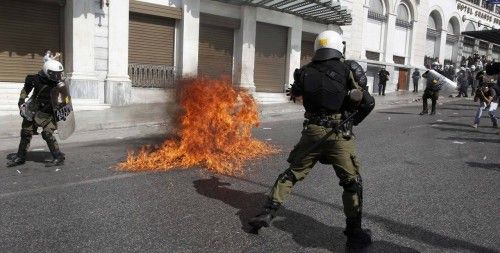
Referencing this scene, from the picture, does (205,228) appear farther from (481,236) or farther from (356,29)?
(356,29)

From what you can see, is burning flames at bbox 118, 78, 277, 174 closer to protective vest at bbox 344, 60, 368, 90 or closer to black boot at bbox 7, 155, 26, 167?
black boot at bbox 7, 155, 26, 167

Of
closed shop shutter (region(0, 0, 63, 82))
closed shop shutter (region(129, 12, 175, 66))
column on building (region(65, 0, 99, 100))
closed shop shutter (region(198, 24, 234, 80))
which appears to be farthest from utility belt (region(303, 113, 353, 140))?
closed shop shutter (region(198, 24, 234, 80))

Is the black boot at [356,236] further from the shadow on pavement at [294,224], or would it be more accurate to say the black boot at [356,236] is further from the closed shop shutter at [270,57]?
the closed shop shutter at [270,57]

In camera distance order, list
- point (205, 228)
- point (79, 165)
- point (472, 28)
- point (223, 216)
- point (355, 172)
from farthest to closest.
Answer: point (472, 28) → point (79, 165) → point (223, 216) → point (205, 228) → point (355, 172)

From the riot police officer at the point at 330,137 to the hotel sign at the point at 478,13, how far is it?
35443 millimetres

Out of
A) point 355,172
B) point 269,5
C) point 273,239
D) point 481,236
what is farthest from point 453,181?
point 269,5

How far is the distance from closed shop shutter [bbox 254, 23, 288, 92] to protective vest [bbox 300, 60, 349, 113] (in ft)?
51.9

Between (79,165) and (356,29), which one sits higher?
(356,29)

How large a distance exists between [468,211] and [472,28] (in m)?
37.0

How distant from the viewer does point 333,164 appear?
380 cm

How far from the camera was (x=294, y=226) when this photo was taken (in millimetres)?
4160

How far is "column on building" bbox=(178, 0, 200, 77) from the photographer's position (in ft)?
52.7

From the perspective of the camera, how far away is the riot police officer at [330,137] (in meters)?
3.73

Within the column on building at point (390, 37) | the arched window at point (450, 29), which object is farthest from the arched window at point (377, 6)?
the arched window at point (450, 29)
